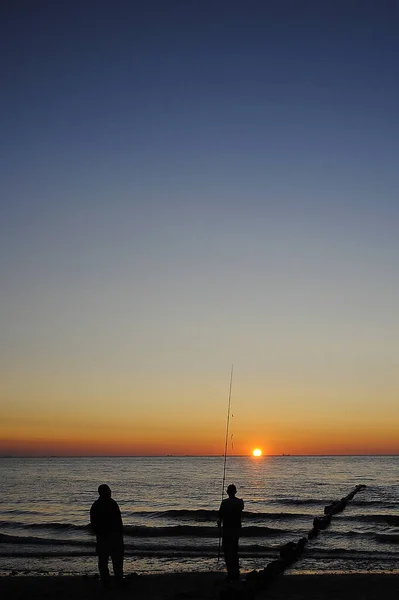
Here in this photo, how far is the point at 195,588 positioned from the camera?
39.7ft

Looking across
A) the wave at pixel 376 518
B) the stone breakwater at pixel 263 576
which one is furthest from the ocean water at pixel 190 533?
the stone breakwater at pixel 263 576

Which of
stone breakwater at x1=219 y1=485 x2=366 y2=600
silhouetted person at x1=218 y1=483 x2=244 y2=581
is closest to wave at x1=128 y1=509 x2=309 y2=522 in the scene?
stone breakwater at x1=219 y1=485 x2=366 y2=600

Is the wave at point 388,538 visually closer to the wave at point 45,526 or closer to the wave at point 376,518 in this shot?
the wave at point 376,518

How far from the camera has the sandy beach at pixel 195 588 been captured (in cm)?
1129

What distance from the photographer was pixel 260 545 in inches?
854

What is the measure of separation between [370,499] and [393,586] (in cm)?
3309

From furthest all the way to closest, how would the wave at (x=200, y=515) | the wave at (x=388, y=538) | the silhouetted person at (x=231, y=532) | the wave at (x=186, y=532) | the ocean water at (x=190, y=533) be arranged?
the wave at (x=200, y=515)
the wave at (x=186, y=532)
the wave at (x=388, y=538)
the ocean water at (x=190, y=533)
the silhouetted person at (x=231, y=532)

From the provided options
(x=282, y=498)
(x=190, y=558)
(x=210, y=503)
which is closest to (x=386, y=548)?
(x=190, y=558)

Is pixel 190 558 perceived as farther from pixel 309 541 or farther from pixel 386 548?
pixel 386 548

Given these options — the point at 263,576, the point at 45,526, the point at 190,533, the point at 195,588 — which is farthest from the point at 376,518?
the point at 195,588

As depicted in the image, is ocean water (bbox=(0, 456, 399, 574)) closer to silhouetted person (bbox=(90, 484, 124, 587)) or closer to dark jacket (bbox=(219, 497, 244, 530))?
dark jacket (bbox=(219, 497, 244, 530))

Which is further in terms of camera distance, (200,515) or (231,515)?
(200,515)

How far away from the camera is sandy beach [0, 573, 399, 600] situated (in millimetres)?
11289

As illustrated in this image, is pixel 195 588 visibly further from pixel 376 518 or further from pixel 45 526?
pixel 376 518
